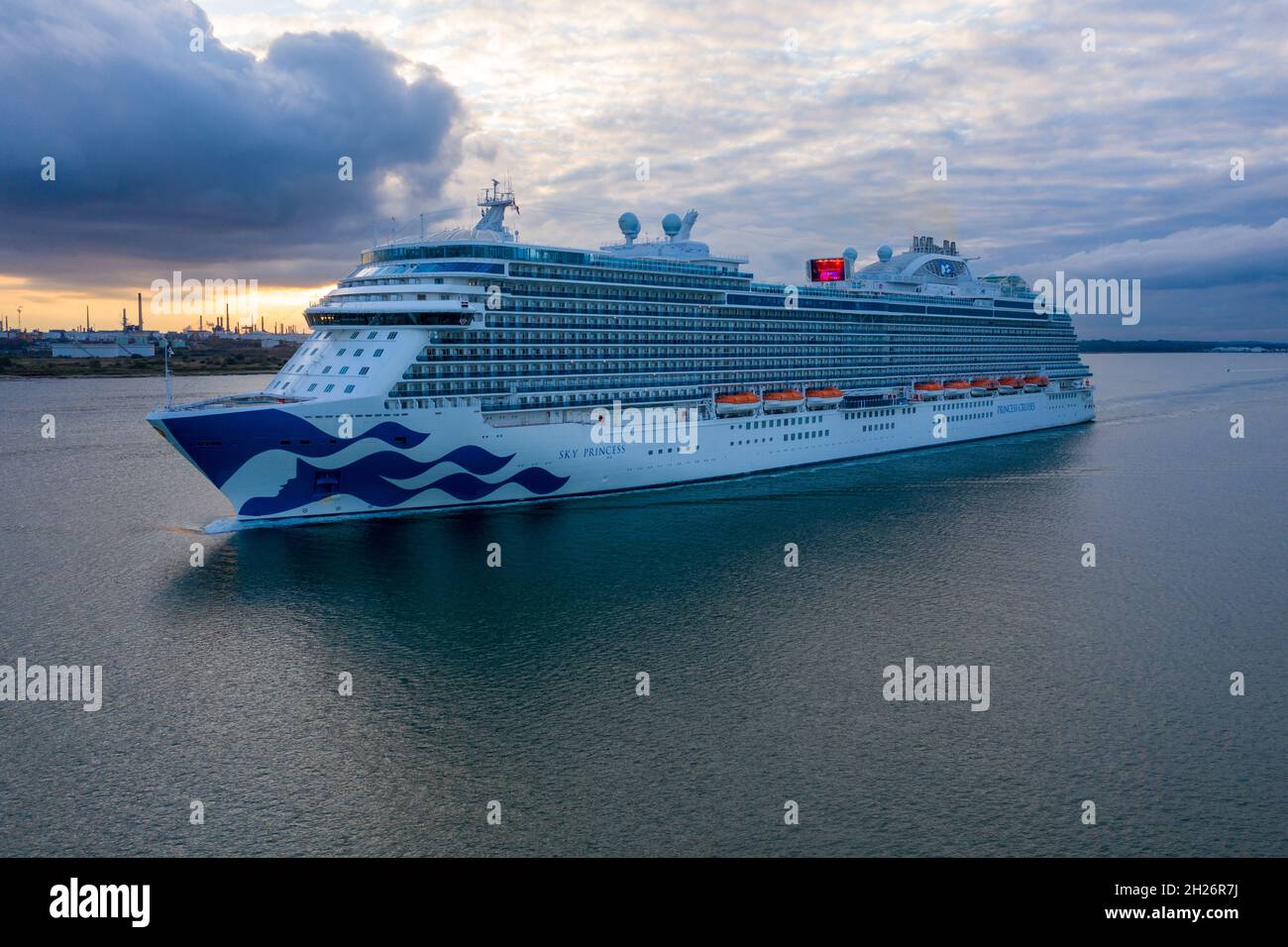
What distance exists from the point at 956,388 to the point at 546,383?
43645 millimetres

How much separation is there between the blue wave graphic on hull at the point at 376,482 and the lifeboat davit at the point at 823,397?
25.2 metres

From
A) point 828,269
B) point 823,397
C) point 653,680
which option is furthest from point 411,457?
point 828,269

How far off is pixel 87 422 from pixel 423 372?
59171 millimetres

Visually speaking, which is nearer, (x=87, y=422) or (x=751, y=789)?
(x=751, y=789)

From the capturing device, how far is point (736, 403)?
51.6 metres

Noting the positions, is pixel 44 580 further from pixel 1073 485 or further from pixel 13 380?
pixel 13 380

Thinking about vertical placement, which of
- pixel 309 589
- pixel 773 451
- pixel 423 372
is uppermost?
pixel 423 372

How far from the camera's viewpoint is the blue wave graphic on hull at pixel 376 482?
119ft

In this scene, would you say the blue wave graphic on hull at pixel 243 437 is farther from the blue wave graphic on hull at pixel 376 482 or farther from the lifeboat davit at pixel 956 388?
the lifeboat davit at pixel 956 388
